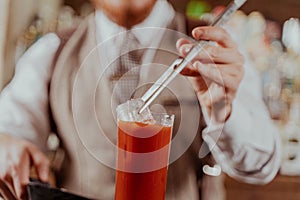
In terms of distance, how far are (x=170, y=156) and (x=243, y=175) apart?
24cm

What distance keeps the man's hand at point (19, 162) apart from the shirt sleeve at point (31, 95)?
0.03m

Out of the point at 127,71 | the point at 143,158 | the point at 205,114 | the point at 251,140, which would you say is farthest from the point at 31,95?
the point at 251,140

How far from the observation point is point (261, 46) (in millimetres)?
2248

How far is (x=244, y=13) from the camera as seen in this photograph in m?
2.25

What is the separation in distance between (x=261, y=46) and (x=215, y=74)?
0.17 metres

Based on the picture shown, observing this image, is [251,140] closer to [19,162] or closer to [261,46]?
[261,46]

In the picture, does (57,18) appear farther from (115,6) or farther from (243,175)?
(243,175)

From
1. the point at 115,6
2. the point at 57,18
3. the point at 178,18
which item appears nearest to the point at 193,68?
the point at 178,18

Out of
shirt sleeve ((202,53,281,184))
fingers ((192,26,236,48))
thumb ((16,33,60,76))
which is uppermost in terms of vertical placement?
thumb ((16,33,60,76))

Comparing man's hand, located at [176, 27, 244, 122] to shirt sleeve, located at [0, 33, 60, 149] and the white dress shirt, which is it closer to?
the white dress shirt

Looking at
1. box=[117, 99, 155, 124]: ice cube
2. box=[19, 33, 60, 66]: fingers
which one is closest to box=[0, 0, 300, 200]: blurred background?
box=[19, 33, 60, 66]: fingers

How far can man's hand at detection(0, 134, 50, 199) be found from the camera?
2.27m

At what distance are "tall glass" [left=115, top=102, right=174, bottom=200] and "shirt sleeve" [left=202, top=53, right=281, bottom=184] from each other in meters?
0.20

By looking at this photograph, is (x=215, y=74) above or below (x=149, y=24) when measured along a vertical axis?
below
